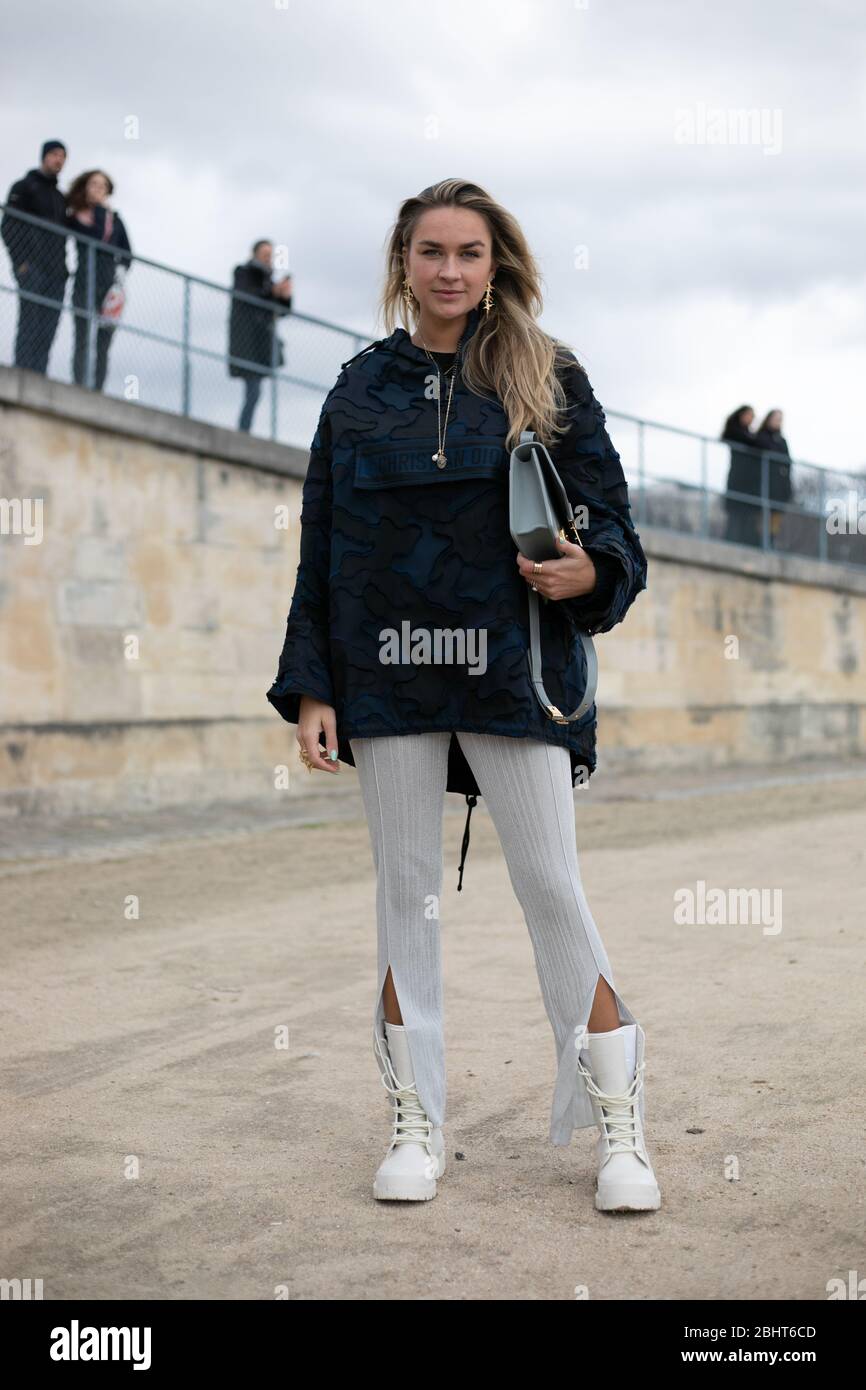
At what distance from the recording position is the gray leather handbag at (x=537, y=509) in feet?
9.77

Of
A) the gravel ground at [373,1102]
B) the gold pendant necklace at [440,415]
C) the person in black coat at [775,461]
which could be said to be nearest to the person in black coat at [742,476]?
the person in black coat at [775,461]

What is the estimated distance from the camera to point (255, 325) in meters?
13.6

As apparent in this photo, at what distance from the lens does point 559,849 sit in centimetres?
310

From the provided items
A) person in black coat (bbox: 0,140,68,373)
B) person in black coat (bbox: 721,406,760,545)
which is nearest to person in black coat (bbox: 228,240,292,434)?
person in black coat (bbox: 0,140,68,373)

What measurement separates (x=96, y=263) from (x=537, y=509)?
9963mm

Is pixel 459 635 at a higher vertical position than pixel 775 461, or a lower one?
lower

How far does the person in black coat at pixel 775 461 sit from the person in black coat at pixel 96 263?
11181mm

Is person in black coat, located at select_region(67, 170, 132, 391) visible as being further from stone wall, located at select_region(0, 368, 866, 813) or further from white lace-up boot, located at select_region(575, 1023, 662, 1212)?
white lace-up boot, located at select_region(575, 1023, 662, 1212)

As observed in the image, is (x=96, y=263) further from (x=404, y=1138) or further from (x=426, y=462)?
(x=404, y=1138)

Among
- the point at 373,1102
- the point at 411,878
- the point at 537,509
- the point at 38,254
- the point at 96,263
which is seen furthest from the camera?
the point at 96,263

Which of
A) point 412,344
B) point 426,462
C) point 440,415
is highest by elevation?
point 412,344

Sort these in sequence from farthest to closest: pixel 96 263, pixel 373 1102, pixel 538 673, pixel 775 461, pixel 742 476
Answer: pixel 775 461, pixel 742 476, pixel 96 263, pixel 373 1102, pixel 538 673

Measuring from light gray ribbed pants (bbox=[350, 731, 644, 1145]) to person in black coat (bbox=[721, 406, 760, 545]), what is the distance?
17.5m

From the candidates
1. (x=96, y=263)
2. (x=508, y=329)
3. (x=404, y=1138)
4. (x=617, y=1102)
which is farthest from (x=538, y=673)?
(x=96, y=263)
